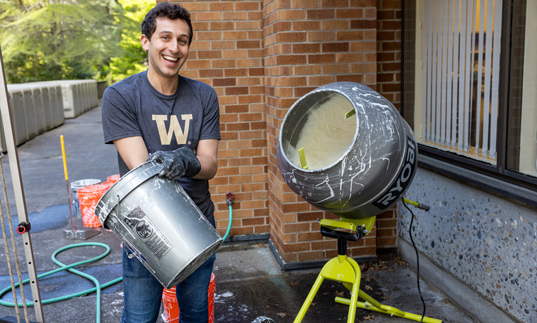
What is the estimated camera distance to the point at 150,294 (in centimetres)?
245

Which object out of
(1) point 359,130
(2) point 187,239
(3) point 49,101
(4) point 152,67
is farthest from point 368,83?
(3) point 49,101

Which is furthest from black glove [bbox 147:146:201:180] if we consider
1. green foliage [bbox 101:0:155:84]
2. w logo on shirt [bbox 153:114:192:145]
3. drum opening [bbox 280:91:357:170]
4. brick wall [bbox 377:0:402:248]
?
green foliage [bbox 101:0:155:84]

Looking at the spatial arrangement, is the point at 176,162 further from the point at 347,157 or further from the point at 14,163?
the point at 14,163

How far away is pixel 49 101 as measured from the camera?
1684 centimetres

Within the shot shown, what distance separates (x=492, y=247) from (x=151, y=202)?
7.64 ft

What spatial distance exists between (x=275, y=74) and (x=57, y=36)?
28468 millimetres

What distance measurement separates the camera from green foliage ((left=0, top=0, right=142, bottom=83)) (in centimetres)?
2692

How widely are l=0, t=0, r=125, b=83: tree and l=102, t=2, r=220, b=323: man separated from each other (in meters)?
26.0

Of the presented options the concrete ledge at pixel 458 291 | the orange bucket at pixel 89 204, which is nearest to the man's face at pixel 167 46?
the concrete ledge at pixel 458 291

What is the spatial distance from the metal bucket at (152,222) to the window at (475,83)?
2.03 m

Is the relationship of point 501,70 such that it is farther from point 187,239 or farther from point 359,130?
point 187,239

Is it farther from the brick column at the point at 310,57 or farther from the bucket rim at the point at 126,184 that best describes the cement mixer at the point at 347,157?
the brick column at the point at 310,57

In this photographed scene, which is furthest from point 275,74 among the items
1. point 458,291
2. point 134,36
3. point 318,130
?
point 134,36

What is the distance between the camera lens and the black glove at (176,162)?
6.88 ft
